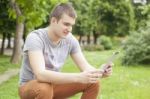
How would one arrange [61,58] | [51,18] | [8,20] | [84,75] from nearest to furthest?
[84,75], [51,18], [61,58], [8,20]

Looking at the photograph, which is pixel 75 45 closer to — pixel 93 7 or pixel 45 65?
pixel 45 65

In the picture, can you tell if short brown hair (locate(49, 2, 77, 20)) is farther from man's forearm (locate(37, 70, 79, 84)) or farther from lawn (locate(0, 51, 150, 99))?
lawn (locate(0, 51, 150, 99))

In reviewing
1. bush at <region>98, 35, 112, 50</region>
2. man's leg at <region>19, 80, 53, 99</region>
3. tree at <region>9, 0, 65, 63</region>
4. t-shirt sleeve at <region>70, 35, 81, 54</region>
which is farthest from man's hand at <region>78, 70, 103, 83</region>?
bush at <region>98, 35, 112, 50</region>

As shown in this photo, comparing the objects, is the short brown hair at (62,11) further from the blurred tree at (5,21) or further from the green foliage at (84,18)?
the green foliage at (84,18)

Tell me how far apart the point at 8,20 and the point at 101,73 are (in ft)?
67.8

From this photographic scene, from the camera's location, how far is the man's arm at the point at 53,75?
5.11m

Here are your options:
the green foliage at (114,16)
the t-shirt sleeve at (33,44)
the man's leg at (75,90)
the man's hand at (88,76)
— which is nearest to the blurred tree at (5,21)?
the man's leg at (75,90)

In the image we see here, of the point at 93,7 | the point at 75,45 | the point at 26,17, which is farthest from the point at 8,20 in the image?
the point at 93,7

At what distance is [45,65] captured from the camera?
568cm

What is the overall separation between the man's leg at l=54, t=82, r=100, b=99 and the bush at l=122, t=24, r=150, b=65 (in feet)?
44.5

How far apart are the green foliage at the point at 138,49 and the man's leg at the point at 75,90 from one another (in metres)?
13.5

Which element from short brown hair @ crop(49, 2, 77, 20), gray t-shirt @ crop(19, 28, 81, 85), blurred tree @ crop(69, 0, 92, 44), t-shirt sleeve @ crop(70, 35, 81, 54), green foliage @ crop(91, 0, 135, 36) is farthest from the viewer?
blurred tree @ crop(69, 0, 92, 44)

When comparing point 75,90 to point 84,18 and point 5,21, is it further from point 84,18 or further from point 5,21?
point 84,18

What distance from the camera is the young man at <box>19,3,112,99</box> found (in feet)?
17.1
